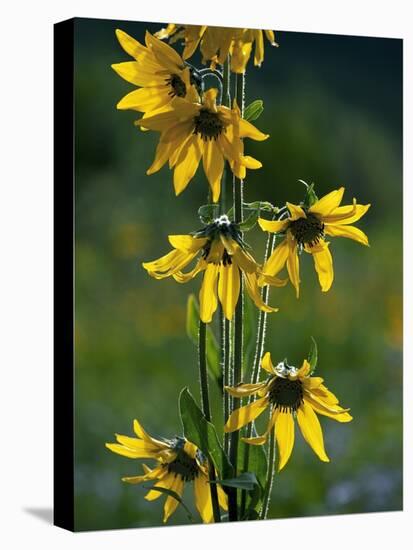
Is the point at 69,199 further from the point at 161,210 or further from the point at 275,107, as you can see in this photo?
the point at 275,107

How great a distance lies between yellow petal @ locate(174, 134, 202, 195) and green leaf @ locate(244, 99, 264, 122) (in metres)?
0.14

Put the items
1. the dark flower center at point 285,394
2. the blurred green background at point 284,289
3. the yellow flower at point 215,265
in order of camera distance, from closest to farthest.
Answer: the yellow flower at point 215,265, the dark flower center at point 285,394, the blurred green background at point 284,289

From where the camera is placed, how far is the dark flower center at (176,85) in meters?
3.24

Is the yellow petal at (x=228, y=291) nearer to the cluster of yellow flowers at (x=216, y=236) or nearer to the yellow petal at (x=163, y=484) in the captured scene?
the cluster of yellow flowers at (x=216, y=236)

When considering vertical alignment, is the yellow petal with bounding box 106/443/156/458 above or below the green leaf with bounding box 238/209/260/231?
below

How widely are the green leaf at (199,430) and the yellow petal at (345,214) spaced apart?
19.7 inches

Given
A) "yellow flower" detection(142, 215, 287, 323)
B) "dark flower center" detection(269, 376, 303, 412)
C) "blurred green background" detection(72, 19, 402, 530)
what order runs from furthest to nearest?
1. "blurred green background" detection(72, 19, 402, 530)
2. "dark flower center" detection(269, 376, 303, 412)
3. "yellow flower" detection(142, 215, 287, 323)

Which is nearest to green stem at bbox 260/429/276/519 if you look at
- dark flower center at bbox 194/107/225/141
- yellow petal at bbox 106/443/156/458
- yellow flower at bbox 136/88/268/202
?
yellow petal at bbox 106/443/156/458

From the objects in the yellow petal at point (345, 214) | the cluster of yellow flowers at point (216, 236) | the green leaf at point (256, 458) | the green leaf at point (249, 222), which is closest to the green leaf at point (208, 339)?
the cluster of yellow flowers at point (216, 236)

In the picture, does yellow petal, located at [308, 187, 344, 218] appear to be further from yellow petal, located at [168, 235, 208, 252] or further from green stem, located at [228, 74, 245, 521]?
yellow petal, located at [168, 235, 208, 252]

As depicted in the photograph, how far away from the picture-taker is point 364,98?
12.1 ft

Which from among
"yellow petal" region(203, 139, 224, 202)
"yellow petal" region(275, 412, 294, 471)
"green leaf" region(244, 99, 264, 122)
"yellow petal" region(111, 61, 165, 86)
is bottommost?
"yellow petal" region(275, 412, 294, 471)

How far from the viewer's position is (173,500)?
3377mm

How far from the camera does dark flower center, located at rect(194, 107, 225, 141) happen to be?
3219mm
